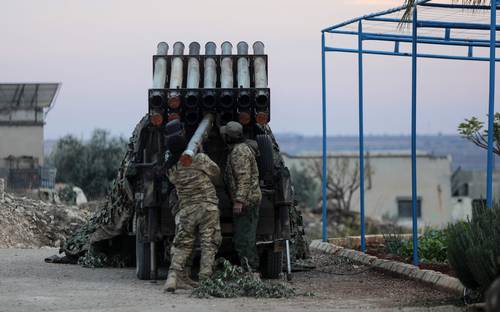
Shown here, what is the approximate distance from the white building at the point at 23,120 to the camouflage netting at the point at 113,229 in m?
31.4

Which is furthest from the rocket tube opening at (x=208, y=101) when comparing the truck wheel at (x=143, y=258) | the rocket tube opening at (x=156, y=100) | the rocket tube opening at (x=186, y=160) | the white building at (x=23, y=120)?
the white building at (x=23, y=120)

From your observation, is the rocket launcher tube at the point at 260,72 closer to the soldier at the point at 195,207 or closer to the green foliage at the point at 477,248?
the soldier at the point at 195,207

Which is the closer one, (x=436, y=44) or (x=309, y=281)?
(x=309, y=281)

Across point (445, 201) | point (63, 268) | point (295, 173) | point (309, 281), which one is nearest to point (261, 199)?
point (309, 281)

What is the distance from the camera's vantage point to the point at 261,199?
14648 millimetres

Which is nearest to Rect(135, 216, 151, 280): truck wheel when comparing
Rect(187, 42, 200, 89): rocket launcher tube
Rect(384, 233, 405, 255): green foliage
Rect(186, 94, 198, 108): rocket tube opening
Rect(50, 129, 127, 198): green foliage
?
Rect(186, 94, 198, 108): rocket tube opening

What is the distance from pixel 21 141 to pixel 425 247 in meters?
35.1

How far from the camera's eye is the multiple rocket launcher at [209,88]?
14578mm

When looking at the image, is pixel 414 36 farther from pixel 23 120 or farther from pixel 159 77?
pixel 23 120

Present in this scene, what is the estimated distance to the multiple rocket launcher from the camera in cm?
1458

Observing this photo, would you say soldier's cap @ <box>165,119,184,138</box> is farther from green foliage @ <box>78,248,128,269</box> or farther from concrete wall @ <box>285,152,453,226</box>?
concrete wall @ <box>285,152,453,226</box>

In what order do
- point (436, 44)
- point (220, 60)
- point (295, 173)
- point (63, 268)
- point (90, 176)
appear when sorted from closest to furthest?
point (220, 60) < point (63, 268) < point (436, 44) < point (90, 176) < point (295, 173)

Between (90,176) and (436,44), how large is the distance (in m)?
32.4

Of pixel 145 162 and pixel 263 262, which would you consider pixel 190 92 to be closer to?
pixel 145 162
